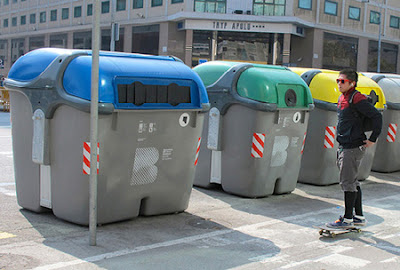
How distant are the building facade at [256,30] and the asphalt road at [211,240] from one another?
Result: 31887 mm

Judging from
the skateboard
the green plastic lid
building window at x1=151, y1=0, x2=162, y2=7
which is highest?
building window at x1=151, y1=0, x2=162, y2=7

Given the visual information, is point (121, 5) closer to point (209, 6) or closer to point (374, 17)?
point (209, 6)

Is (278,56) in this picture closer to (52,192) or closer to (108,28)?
(108,28)

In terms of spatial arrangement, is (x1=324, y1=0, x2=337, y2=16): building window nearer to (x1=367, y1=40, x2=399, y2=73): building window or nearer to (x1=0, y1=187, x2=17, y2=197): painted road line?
(x1=367, y1=40, x2=399, y2=73): building window

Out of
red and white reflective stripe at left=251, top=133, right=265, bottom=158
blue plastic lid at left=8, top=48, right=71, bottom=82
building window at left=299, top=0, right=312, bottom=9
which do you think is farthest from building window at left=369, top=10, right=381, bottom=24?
blue plastic lid at left=8, top=48, right=71, bottom=82

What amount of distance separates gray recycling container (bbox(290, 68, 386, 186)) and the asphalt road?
5.25ft

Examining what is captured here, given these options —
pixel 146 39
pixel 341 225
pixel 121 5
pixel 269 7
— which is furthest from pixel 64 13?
pixel 341 225

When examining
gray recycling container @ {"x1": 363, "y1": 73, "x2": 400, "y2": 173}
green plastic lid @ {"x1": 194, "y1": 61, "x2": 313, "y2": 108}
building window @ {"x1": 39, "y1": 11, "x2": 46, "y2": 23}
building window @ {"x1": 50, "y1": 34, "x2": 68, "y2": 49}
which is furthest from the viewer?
building window @ {"x1": 39, "y1": 11, "x2": 46, "y2": 23}

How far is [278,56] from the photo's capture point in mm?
41000

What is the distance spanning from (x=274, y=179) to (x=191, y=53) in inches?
1297

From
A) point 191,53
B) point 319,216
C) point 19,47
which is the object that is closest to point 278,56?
point 191,53

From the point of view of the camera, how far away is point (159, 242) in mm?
5848

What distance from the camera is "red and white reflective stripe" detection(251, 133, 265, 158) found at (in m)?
8.09

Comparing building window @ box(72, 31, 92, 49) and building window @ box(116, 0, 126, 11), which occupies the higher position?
building window @ box(116, 0, 126, 11)
